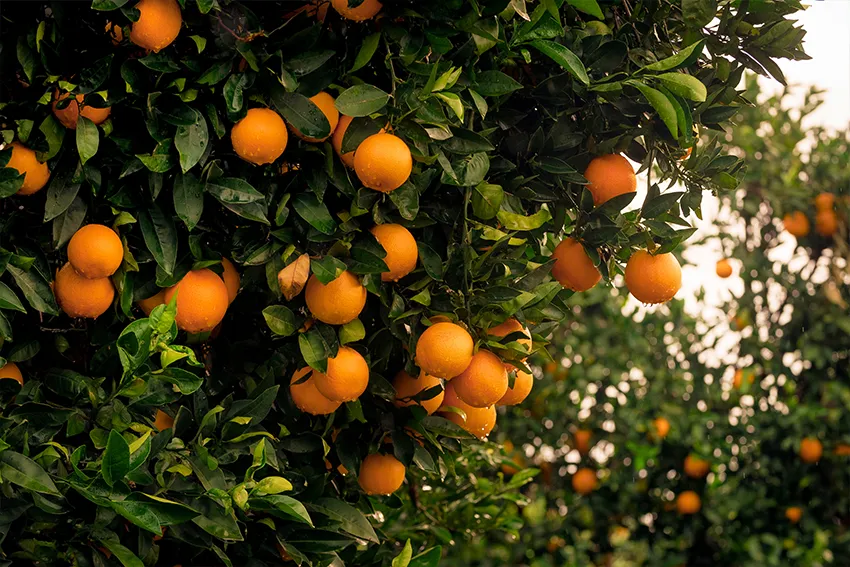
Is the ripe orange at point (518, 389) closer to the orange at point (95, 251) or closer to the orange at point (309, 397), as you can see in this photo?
the orange at point (309, 397)

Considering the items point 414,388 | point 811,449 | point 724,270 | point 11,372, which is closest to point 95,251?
point 11,372

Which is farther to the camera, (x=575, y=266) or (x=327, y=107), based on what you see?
(x=575, y=266)

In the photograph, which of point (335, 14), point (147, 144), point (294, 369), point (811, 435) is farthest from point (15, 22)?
point (811, 435)

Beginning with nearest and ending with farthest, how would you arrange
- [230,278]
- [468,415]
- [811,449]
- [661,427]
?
[230,278] < [468,415] < [811,449] < [661,427]

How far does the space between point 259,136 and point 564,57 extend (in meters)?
0.34

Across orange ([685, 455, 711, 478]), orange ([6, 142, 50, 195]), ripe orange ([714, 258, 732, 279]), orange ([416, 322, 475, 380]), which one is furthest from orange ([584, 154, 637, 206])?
orange ([685, 455, 711, 478])

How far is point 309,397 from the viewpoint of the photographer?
3.60 ft

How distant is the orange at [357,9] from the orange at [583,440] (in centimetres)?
232

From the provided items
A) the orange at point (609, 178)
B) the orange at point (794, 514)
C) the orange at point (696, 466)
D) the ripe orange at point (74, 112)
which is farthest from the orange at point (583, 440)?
the ripe orange at point (74, 112)

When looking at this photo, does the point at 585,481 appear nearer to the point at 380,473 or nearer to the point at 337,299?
the point at 380,473

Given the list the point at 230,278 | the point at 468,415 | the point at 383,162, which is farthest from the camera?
the point at 468,415

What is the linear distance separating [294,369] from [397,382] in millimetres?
137

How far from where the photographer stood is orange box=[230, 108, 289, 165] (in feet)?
3.23

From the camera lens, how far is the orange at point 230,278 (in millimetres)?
1083
